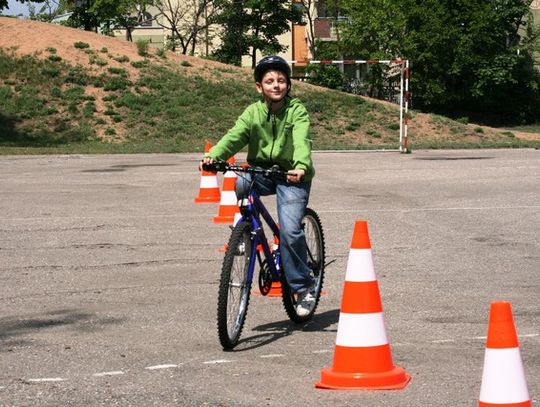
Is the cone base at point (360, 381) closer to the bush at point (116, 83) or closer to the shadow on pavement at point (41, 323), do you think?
the shadow on pavement at point (41, 323)

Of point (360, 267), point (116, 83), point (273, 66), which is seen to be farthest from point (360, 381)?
point (116, 83)

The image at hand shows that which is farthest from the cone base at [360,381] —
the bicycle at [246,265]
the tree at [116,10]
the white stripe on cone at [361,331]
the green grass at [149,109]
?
the tree at [116,10]

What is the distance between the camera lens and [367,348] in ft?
21.3

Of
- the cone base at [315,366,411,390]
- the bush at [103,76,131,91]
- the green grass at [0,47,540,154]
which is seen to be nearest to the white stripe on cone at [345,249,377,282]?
the cone base at [315,366,411,390]

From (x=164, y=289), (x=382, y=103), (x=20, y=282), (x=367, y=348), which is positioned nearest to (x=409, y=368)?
(x=367, y=348)

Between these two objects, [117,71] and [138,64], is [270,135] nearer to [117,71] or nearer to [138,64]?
[117,71]

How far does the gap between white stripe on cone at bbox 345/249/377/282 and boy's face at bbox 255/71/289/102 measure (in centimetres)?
156

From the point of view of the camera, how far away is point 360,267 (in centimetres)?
679

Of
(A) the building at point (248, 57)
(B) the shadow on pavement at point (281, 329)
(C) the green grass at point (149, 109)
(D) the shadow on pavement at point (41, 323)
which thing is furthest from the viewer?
(A) the building at point (248, 57)

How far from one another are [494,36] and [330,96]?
24.7 metres

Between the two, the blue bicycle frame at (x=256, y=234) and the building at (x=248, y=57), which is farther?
the building at (x=248, y=57)

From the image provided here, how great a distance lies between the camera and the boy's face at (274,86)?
8094mm

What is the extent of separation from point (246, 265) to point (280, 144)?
0.83 metres

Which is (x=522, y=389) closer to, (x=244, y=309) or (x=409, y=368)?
(x=409, y=368)
